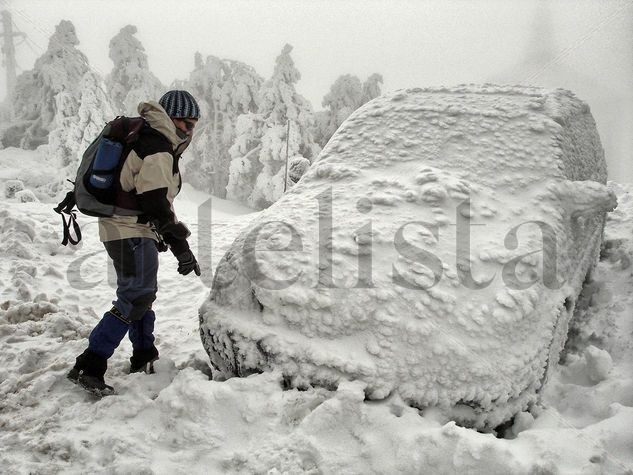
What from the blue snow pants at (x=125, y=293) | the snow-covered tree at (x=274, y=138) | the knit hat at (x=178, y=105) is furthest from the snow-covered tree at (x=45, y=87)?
the blue snow pants at (x=125, y=293)

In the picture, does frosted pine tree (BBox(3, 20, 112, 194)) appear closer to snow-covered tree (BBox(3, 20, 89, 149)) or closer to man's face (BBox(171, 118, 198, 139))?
snow-covered tree (BBox(3, 20, 89, 149))

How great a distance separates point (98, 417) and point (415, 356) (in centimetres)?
168

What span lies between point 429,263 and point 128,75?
25911 mm

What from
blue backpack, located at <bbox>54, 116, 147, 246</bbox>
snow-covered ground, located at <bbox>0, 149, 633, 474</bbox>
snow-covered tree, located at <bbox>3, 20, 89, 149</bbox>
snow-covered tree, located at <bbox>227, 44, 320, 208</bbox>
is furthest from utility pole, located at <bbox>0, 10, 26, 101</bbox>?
blue backpack, located at <bbox>54, 116, 147, 246</bbox>

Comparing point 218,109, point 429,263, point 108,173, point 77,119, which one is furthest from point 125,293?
point 218,109

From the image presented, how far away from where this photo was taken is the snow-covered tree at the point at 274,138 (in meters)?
22.0

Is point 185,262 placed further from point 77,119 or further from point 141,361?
point 77,119

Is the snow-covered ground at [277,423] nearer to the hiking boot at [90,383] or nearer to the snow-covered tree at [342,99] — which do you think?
the hiking boot at [90,383]

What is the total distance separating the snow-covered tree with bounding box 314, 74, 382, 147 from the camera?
2306cm

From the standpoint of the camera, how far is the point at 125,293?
2.48 m

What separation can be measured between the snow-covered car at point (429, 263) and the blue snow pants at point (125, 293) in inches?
16.2

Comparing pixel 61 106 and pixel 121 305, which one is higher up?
pixel 61 106

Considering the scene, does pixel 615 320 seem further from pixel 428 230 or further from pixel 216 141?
pixel 216 141

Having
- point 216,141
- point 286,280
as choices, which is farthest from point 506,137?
point 216,141
